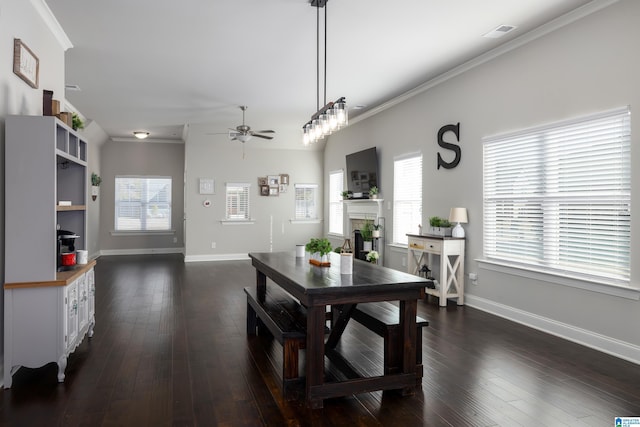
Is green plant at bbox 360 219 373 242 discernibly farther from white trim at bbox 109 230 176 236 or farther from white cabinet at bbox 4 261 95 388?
white trim at bbox 109 230 176 236

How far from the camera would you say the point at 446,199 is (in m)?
5.91

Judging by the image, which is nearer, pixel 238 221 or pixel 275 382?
pixel 275 382

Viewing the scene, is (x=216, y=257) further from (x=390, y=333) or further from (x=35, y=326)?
(x=390, y=333)

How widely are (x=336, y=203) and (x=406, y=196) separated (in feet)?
10.5

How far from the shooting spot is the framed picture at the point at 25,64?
3219mm

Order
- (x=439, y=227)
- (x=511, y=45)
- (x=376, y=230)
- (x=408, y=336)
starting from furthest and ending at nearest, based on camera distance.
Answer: (x=376, y=230)
(x=439, y=227)
(x=511, y=45)
(x=408, y=336)

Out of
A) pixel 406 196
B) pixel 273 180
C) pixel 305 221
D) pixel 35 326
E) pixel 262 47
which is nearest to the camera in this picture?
pixel 35 326

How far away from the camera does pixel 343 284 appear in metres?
2.75

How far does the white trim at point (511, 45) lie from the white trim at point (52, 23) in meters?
4.43

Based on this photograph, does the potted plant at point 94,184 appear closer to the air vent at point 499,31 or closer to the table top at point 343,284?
the table top at point 343,284

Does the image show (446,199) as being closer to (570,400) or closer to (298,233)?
(570,400)

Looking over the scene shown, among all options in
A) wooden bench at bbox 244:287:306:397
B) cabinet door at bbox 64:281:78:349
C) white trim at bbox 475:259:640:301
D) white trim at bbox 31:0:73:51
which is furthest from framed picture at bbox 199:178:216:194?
cabinet door at bbox 64:281:78:349

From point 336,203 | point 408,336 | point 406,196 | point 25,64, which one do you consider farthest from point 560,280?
point 336,203

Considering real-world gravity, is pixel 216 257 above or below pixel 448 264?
below
